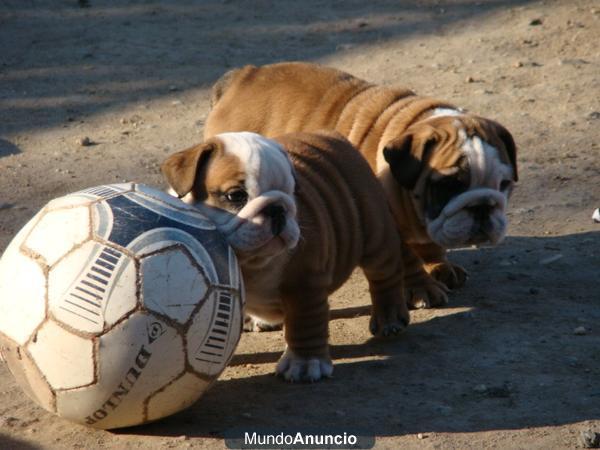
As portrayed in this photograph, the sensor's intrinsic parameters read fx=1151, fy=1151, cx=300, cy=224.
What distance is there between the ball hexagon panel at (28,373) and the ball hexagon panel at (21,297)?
1.7 inches

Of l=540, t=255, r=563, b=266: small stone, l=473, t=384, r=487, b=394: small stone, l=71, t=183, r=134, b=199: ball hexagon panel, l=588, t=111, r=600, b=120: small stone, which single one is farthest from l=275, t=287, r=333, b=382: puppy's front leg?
l=588, t=111, r=600, b=120: small stone

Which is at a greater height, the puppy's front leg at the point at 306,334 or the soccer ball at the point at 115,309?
the soccer ball at the point at 115,309

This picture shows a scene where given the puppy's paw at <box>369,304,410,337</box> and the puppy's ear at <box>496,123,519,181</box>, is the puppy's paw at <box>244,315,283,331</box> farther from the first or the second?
the puppy's ear at <box>496,123,519,181</box>

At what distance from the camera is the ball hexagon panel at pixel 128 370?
12.1ft

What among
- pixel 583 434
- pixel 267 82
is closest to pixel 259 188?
pixel 583 434

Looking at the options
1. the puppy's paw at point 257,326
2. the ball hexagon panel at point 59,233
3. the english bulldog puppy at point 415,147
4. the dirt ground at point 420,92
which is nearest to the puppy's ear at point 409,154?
the english bulldog puppy at point 415,147

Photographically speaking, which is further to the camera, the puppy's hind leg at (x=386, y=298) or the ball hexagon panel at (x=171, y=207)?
the puppy's hind leg at (x=386, y=298)

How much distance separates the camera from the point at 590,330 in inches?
197

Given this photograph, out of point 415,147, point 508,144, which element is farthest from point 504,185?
point 415,147

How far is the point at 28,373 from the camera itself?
3826mm

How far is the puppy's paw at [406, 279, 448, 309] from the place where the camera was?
541cm

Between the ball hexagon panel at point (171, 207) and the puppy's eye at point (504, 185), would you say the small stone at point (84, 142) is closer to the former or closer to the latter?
the puppy's eye at point (504, 185)

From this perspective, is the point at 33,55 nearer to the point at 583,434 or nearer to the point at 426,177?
the point at 426,177

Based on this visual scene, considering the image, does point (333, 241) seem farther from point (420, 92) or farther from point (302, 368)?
point (420, 92)
